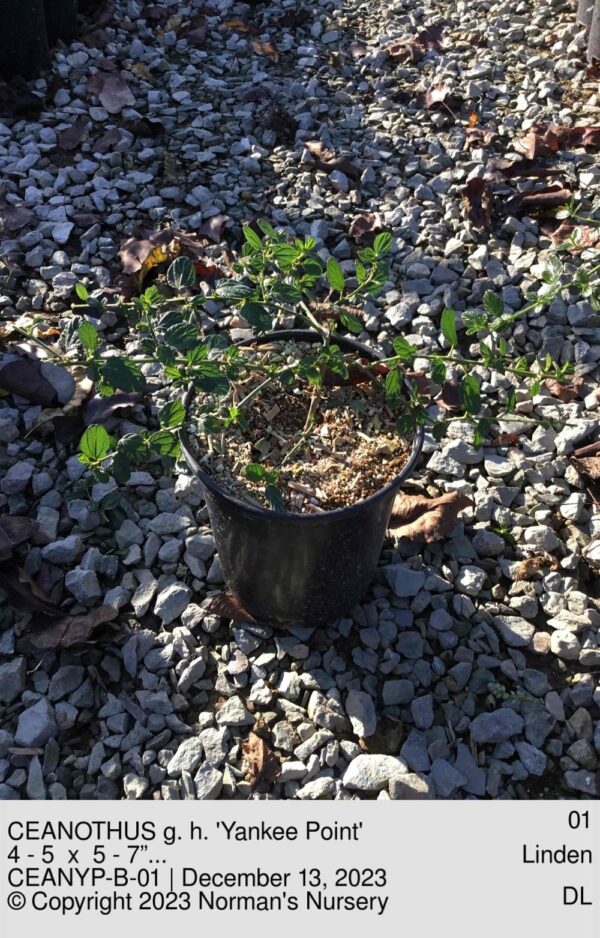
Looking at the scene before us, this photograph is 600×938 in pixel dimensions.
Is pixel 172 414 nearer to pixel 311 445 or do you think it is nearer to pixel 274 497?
pixel 274 497

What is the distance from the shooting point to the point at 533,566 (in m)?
2.12

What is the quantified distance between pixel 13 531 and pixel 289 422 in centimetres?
72

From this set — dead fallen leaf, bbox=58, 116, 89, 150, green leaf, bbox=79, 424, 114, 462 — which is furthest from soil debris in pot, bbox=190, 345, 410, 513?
dead fallen leaf, bbox=58, 116, 89, 150

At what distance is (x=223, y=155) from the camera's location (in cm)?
331

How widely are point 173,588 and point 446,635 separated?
63cm

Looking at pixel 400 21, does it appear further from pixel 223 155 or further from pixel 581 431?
pixel 581 431

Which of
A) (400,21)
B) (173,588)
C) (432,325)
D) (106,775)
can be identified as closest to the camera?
(106,775)

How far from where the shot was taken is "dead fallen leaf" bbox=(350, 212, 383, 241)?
2.96 m

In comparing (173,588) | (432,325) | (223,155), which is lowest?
(173,588)

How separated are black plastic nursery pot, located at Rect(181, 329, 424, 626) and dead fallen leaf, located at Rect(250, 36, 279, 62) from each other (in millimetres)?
2364

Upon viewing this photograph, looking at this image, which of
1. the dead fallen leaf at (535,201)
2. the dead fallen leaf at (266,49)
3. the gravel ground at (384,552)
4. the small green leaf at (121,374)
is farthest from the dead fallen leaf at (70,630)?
the dead fallen leaf at (266,49)

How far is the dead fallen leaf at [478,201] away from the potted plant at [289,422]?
3.43ft

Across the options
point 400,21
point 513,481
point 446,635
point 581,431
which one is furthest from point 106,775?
point 400,21

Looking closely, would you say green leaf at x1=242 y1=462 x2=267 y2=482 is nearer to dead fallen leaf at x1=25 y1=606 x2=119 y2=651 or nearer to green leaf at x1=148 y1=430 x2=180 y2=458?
green leaf at x1=148 y1=430 x2=180 y2=458
